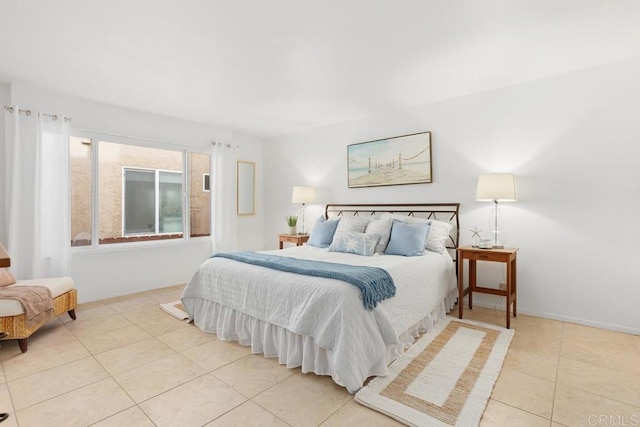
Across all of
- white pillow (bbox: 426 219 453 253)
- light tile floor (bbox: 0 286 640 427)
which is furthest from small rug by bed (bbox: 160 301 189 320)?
white pillow (bbox: 426 219 453 253)

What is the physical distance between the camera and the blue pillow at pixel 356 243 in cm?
345

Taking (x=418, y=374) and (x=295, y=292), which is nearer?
(x=418, y=374)

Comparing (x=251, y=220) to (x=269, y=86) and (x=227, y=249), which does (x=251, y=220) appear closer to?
(x=227, y=249)

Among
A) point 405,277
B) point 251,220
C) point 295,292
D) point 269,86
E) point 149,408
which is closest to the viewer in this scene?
point 149,408

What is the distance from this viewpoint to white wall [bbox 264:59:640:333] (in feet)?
9.70

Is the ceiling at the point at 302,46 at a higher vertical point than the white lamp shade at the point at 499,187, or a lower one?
higher

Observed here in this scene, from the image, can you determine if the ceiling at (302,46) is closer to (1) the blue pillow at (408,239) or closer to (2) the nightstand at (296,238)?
(1) the blue pillow at (408,239)

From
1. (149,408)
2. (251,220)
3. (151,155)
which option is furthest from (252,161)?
(149,408)

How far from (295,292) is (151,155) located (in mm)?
3771

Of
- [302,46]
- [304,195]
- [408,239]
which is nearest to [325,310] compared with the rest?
[408,239]

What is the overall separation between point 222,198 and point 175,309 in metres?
2.06

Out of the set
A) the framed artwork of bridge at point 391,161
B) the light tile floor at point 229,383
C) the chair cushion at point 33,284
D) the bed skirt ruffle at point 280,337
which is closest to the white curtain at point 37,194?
the chair cushion at point 33,284

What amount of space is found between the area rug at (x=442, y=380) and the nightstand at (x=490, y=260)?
1.19 feet

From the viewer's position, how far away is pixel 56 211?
3676 millimetres
